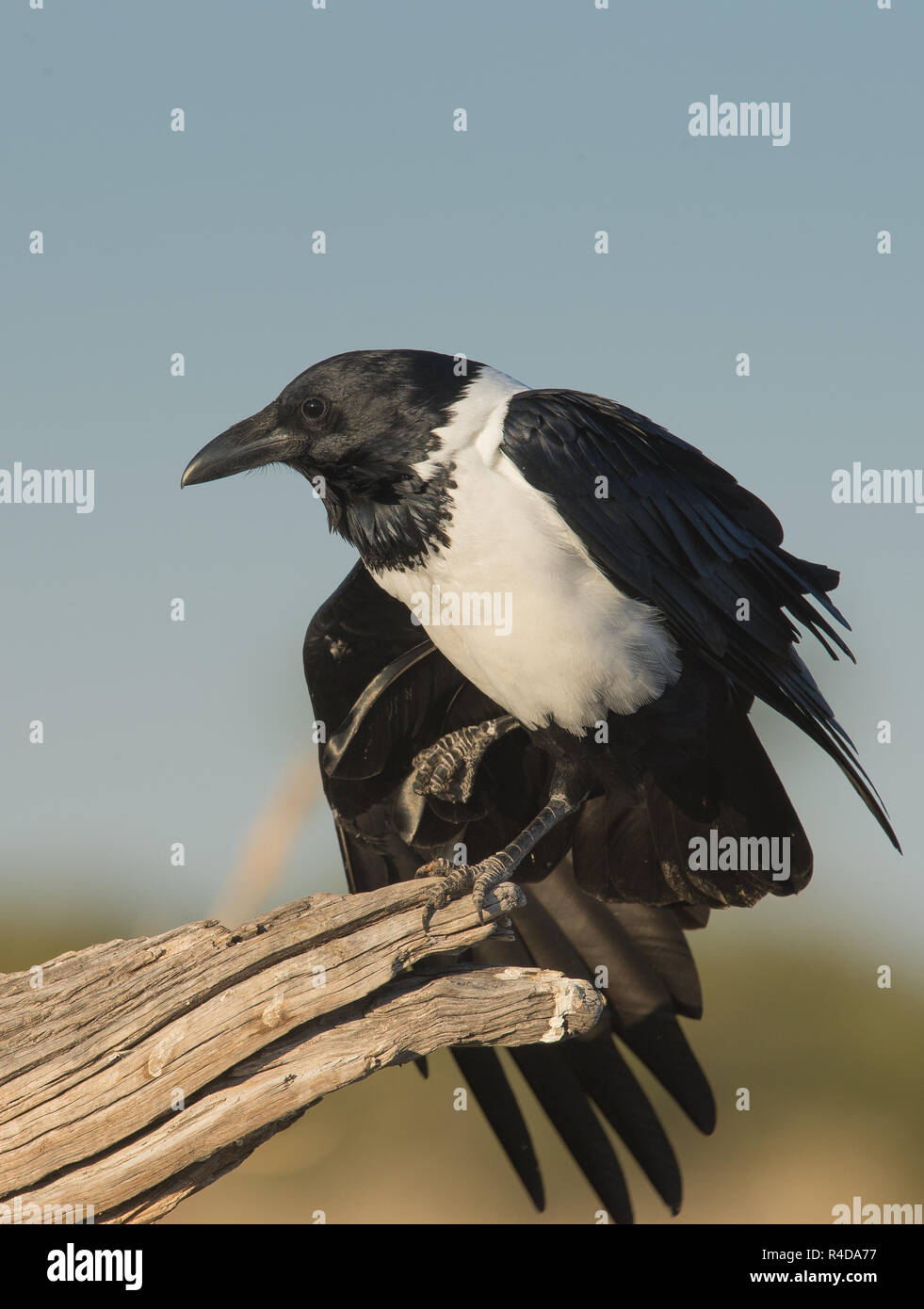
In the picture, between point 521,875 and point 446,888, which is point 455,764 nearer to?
point 521,875

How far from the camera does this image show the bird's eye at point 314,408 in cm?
496

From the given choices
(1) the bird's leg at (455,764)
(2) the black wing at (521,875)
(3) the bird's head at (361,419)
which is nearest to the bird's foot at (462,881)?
(1) the bird's leg at (455,764)

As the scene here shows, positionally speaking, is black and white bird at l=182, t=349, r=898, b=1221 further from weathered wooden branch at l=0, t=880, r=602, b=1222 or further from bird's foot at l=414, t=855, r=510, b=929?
weathered wooden branch at l=0, t=880, r=602, b=1222

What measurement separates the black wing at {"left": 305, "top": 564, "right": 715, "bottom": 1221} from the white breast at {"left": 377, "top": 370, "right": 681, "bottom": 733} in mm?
948

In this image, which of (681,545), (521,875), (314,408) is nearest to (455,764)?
(521,875)

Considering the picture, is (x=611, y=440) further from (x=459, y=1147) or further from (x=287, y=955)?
(x=459, y=1147)

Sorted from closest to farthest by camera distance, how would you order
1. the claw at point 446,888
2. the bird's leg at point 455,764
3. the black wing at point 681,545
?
the claw at point 446,888
the black wing at point 681,545
the bird's leg at point 455,764

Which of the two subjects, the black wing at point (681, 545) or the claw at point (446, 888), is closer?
the claw at point (446, 888)

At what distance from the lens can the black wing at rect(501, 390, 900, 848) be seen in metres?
4.66

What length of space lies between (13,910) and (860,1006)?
9.05 meters

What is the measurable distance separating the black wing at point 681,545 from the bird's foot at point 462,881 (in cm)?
117

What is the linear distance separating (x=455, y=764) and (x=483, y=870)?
45.3 inches


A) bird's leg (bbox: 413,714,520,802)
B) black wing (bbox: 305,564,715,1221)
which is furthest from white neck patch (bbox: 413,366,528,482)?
bird's leg (bbox: 413,714,520,802)

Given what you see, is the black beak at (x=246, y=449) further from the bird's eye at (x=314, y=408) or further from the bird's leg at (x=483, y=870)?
the bird's leg at (x=483, y=870)
